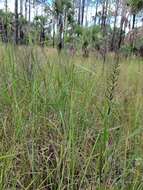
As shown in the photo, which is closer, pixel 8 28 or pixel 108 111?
pixel 108 111

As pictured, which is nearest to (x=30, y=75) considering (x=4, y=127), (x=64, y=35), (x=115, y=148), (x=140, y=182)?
(x=64, y=35)

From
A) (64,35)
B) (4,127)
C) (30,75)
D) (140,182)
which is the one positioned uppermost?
(64,35)

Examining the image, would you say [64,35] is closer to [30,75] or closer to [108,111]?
[30,75]

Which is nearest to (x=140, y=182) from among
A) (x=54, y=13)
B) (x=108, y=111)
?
(x=108, y=111)

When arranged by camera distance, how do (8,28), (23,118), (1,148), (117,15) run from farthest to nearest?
(8,28) < (117,15) < (23,118) < (1,148)

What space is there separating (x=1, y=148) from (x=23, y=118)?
14cm

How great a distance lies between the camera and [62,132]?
1.08 m

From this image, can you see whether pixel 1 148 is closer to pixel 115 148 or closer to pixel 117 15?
pixel 115 148

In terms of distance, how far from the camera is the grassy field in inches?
35.7

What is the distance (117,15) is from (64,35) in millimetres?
263

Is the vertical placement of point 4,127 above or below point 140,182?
above

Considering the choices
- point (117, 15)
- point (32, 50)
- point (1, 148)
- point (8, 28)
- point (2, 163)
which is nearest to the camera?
point (2, 163)

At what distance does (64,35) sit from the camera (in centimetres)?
138

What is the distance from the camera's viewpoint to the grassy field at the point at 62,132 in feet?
2.98
